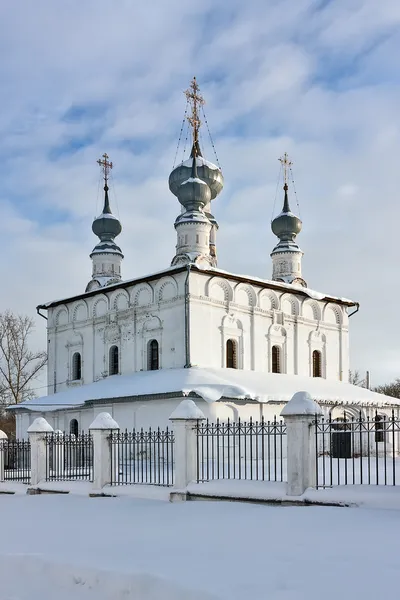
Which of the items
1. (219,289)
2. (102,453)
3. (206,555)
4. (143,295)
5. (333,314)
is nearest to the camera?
(206,555)

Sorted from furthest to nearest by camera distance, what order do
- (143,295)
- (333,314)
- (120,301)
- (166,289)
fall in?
(333,314)
(120,301)
(143,295)
(166,289)

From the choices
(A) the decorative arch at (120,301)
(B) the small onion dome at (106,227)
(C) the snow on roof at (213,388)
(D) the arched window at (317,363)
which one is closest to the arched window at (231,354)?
(C) the snow on roof at (213,388)

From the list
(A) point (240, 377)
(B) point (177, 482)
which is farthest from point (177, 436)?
(A) point (240, 377)

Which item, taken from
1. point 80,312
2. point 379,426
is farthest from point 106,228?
point 379,426

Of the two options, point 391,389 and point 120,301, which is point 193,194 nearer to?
point 120,301

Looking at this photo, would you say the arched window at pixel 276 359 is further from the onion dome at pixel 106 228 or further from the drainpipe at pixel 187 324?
the onion dome at pixel 106 228

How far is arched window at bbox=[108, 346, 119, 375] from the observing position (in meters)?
26.5

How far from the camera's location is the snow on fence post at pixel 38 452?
14719 mm

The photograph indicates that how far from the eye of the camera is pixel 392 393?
59.5 metres

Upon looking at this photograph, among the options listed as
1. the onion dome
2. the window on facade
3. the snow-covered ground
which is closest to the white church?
the window on facade

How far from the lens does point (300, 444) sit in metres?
10.4

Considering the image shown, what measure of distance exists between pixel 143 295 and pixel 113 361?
2949 mm

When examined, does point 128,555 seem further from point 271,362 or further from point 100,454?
point 271,362

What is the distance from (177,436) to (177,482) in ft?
2.45
